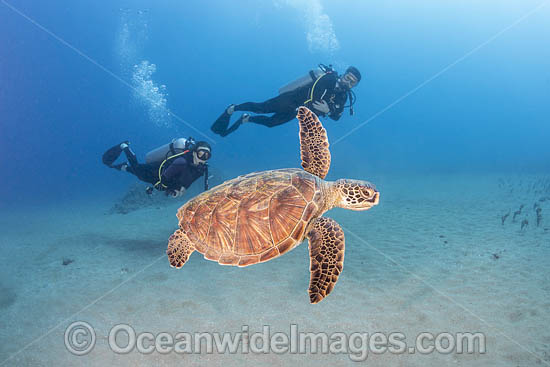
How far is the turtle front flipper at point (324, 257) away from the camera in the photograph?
8.66ft

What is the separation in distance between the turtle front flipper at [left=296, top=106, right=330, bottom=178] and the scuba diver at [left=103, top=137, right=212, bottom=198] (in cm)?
228

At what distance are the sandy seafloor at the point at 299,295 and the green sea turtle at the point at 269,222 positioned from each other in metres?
1.03

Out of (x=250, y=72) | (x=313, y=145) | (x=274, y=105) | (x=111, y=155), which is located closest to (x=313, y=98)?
(x=274, y=105)

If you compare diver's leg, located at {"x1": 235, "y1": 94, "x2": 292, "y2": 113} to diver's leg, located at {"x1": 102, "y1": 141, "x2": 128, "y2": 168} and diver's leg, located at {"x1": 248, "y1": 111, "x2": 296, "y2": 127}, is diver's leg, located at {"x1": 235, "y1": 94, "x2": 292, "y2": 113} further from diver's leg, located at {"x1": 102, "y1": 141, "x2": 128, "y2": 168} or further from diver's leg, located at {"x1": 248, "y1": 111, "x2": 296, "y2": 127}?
diver's leg, located at {"x1": 102, "y1": 141, "x2": 128, "y2": 168}

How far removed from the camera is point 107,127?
255 feet

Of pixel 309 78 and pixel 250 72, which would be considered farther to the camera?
pixel 250 72

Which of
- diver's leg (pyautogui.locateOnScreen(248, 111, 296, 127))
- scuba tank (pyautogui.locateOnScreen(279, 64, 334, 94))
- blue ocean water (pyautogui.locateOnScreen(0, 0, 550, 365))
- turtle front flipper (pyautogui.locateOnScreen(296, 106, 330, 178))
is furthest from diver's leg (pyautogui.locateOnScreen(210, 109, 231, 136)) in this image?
blue ocean water (pyautogui.locateOnScreen(0, 0, 550, 365))

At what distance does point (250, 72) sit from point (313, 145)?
3675 inches

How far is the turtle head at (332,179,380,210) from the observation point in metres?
3.15

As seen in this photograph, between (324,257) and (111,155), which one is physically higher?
(111,155)

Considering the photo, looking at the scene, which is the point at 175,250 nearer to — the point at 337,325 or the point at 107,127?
the point at 337,325

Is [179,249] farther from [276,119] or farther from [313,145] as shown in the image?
[276,119]

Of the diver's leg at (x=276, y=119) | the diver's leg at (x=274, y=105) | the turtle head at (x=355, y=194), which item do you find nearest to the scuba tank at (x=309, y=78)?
the diver's leg at (x=274, y=105)

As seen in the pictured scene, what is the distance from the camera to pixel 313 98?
22.4 ft
